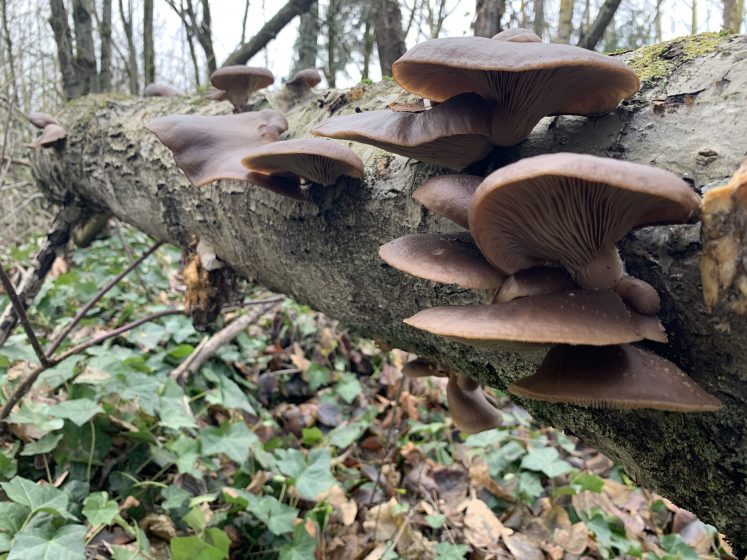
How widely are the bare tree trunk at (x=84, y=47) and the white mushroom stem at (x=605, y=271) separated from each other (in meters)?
5.40

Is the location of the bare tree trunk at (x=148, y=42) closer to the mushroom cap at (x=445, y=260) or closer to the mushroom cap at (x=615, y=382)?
the mushroom cap at (x=445, y=260)

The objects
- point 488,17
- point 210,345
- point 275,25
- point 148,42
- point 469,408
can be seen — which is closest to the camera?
point 469,408

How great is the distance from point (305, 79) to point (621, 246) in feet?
5.53

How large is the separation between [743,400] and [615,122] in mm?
575

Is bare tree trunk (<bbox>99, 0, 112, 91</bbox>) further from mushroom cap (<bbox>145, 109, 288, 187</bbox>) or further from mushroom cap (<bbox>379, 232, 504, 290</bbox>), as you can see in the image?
mushroom cap (<bbox>379, 232, 504, 290</bbox>)

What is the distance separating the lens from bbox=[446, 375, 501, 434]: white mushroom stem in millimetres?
1906

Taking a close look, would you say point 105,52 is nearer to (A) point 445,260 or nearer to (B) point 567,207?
(A) point 445,260

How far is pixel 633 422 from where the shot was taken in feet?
3.42

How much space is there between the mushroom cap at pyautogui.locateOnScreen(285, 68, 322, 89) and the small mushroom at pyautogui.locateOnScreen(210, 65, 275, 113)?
0.34 feet

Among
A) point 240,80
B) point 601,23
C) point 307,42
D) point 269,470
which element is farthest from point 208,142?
point 307,42

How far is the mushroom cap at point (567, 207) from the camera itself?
0.72 m

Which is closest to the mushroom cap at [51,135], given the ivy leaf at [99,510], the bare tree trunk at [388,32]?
the ivy leaf at [99,510]

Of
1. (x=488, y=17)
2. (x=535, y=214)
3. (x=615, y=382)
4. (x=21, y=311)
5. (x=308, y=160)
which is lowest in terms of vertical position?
(x=21, y=311)

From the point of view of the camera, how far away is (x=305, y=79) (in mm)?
2264
